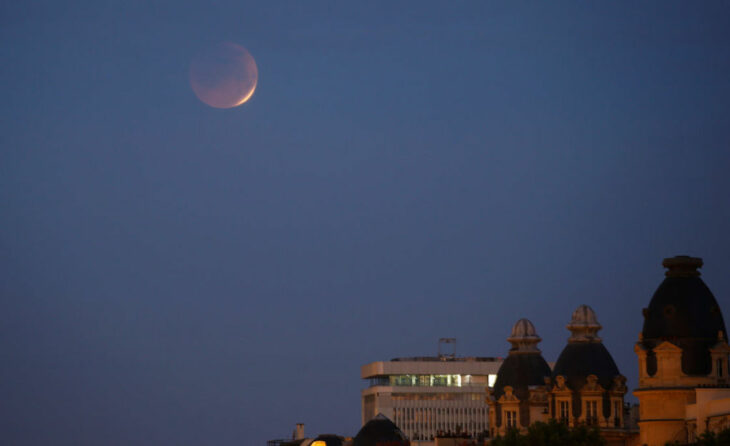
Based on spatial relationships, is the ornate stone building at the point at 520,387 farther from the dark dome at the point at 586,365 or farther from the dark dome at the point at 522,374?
the dark dome at the point at 586,365

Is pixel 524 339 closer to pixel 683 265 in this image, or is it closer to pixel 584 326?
pixel 584 326

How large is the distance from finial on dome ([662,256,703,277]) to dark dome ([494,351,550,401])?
81.9 feet

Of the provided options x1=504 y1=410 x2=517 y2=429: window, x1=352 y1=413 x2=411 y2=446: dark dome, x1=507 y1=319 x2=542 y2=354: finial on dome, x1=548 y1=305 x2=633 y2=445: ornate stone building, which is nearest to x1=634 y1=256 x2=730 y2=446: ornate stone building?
x1=548 y1=305 x2=633 y2=445: ornate stone building

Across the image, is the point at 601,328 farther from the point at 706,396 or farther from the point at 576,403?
the point at 706,396

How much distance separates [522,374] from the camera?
399ft

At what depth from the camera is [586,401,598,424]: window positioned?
11044 centimetres

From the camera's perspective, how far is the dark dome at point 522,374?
12100 centimetres

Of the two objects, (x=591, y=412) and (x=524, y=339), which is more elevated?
(x=524, y=339)

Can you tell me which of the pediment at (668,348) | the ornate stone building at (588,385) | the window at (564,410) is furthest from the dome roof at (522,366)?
the pediment at (668,348)

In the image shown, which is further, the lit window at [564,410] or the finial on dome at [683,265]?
the lit window at [564,410]

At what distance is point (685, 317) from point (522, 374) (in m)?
26.9

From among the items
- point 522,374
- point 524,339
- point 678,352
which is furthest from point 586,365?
point 678,352

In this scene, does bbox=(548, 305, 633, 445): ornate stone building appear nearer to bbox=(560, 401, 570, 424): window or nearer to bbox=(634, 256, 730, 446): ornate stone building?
bbox=(560, 401, 570, 424): window

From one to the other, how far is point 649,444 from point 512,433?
853cm
